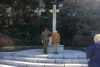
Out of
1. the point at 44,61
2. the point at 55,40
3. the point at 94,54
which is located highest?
the point at 94,54

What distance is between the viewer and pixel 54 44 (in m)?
16.8

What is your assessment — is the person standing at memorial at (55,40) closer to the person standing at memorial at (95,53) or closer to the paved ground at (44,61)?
the paved ground at (44,61)

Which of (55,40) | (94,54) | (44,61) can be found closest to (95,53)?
(94,54)

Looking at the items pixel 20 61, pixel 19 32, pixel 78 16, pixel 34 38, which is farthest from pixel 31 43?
pixel 20 61

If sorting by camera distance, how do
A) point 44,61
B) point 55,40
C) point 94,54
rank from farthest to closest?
point 55,40, point 44,61, point 94,54

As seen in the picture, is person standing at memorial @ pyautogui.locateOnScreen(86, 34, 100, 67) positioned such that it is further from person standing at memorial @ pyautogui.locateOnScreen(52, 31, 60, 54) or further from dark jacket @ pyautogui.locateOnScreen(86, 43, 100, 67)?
person standing at memorial @ pyautogui.locateOnScreen(52, 31, 60, 54)

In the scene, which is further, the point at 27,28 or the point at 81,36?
the point at 27,28

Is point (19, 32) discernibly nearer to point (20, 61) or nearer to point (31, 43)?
point (31, 43)

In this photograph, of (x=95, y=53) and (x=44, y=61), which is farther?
(x=44, y=61)

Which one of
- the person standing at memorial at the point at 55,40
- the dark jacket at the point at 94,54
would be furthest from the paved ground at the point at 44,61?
the dark jacket at the point at 94,54

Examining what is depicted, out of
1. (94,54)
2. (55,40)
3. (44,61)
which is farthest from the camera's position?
(55,40)

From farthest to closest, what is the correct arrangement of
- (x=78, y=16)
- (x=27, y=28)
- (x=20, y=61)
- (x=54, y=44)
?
(x=27, y=28) < (x=78, y=16) < (x=54, y=44) < (x=20, y=61)

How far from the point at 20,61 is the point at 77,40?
11855 millimetres

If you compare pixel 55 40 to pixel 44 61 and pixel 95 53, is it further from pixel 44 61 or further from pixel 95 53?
pixel 95 53
